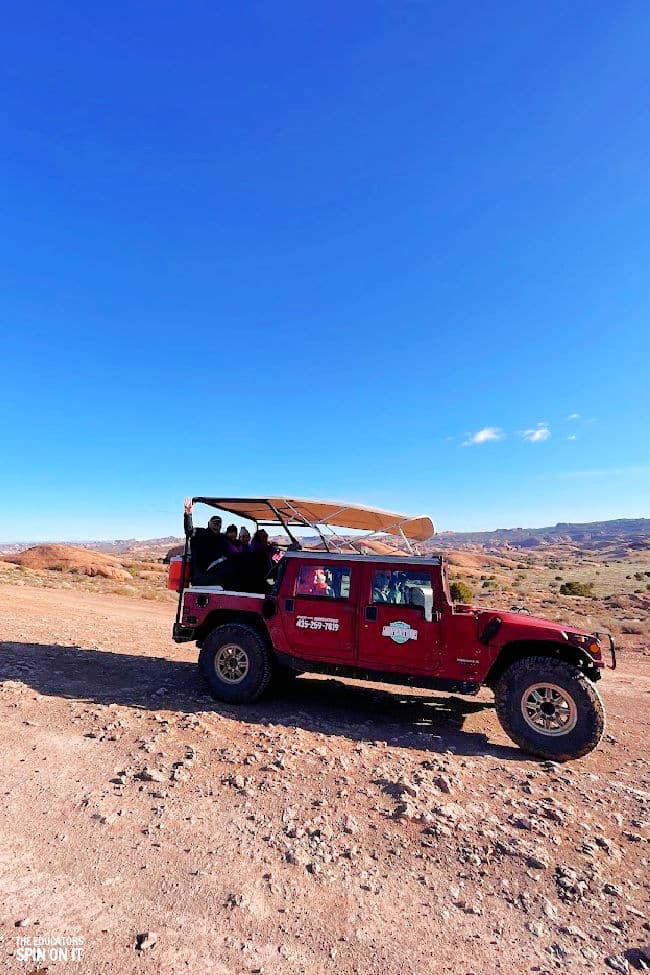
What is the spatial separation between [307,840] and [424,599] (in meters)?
2.78

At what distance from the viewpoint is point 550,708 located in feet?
16.6

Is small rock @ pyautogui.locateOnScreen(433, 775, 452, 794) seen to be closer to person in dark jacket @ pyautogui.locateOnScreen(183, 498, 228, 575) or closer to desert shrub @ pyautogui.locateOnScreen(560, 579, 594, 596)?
person in dark jacket @ pyautogui.locateOnScreen(183, 498, 228, 575)

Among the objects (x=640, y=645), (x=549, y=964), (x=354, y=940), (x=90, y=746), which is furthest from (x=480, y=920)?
(x=640, y=645)

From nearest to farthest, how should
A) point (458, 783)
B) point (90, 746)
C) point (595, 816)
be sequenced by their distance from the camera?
1. point (595, 816)
2. point (458, 783)
3. point (90, 746)

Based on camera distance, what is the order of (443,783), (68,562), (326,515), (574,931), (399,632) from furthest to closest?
(68,562) → (326,515) → (399,632) → (443,783) → (574,931)

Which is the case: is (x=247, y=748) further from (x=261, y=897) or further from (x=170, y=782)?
(x=261, y=897)

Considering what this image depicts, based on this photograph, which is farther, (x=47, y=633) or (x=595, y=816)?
(x=47, y=633)

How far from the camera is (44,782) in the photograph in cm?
400

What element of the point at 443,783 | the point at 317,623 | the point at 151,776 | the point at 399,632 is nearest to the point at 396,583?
the point at 399,632

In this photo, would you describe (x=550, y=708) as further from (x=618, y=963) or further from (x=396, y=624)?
(x=618, y=963)

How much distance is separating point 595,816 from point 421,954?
2216 millimetres

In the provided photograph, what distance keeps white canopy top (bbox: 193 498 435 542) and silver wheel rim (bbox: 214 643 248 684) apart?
199 cm

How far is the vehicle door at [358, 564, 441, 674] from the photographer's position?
216 inches

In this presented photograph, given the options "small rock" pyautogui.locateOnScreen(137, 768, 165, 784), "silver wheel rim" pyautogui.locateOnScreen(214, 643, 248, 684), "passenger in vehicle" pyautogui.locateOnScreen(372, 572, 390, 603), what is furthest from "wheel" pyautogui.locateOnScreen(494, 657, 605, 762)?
"small rock" pyautogui.locateOnScreen(137, 768, 165, 784)
